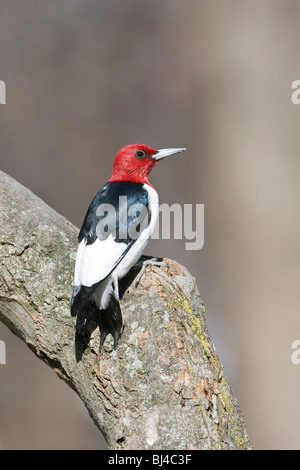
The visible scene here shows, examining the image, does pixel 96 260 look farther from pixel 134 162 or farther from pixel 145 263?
pixel 134 162

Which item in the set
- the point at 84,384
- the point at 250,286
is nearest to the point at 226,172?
the point at 250,286

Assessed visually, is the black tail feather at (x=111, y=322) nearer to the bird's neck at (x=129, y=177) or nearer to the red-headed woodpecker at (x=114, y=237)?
the red-headed woodpecker at (x=114, y=237)

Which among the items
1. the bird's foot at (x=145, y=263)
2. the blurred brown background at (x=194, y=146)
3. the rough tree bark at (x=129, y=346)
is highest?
the blurred brown background at (x=194, y=146)

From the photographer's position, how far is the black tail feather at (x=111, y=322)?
238cm

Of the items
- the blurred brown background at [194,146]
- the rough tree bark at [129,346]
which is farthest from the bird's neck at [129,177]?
the blurred brown background at [194,146]

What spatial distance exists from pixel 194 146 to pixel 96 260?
12.8 ft

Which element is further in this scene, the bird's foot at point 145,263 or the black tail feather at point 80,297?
the bird's foot at point 145,263

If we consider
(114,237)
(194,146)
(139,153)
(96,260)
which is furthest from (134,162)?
(194,146)

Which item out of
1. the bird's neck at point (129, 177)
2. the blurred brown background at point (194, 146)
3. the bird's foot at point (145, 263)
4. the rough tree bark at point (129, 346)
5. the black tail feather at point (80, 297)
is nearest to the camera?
the rough tree bark at point (129, 346)

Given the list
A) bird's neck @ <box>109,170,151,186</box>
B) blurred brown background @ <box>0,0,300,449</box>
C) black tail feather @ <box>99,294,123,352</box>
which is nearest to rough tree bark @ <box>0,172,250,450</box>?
black tail feather @ <box>99,294,123,352</box>

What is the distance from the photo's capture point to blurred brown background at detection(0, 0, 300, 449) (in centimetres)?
523

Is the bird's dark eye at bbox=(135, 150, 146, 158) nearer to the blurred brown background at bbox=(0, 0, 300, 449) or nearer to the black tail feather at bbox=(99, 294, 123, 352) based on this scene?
the black tail feather at bbox=(99, 294, 123, 352)

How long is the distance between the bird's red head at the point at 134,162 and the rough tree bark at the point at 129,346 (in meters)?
0.60

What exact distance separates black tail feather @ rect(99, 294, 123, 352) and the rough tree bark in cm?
2
